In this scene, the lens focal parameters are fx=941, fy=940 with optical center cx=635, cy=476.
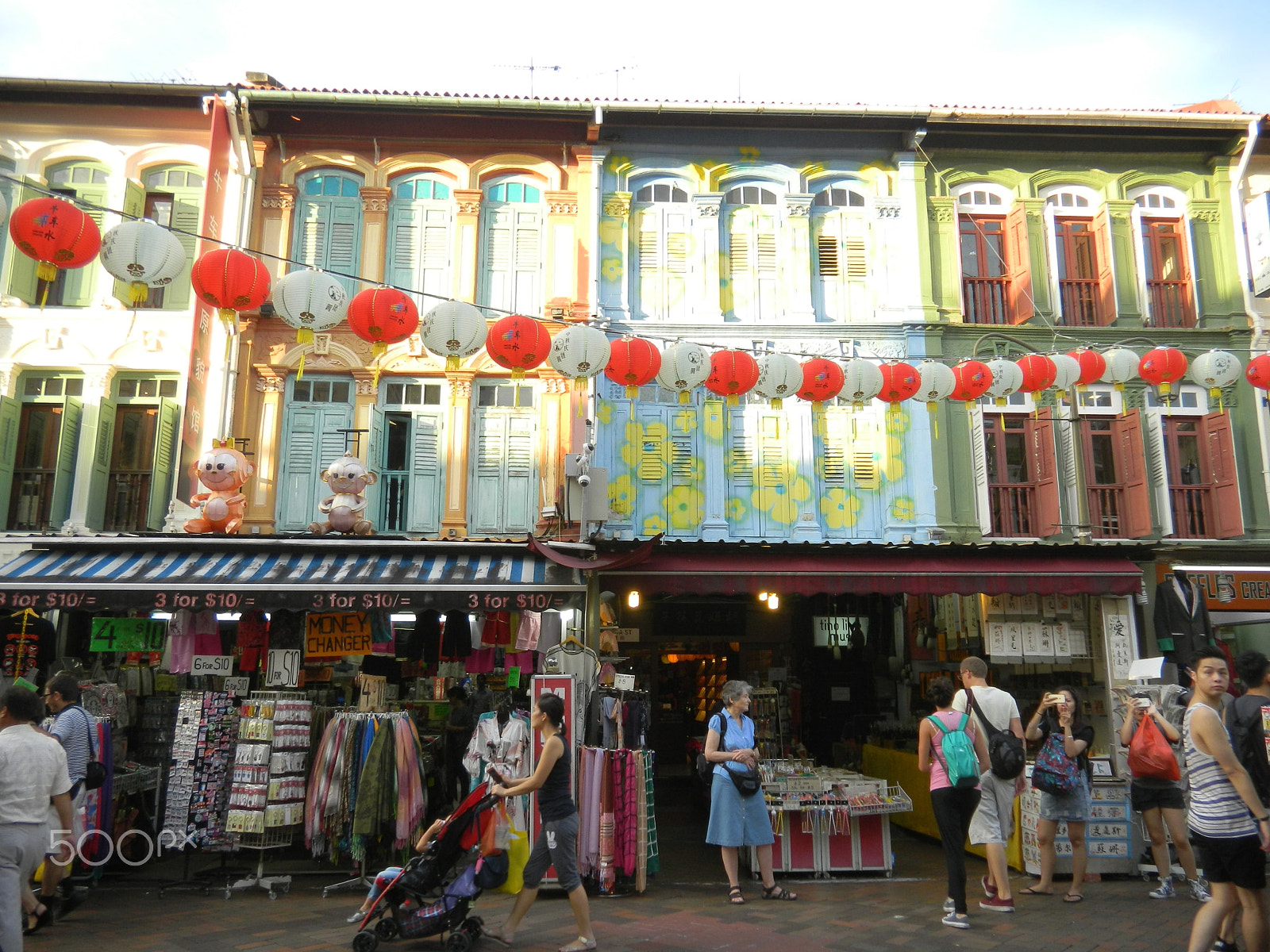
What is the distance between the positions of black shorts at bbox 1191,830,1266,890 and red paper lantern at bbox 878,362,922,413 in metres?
5.51

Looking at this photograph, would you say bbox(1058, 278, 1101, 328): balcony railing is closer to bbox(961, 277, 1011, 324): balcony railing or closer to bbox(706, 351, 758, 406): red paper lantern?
bbox(961, 277, 1011, 324): balcony railing

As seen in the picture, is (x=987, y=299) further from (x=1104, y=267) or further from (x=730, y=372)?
(x=730, y=372)

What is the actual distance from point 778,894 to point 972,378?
535cm

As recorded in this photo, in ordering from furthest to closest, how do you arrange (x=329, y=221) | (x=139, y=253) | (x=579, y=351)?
(x=329, y=221), (x=579, y=351), (x=139, y=253)

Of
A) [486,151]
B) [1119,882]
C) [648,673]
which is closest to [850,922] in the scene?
[1119,882]

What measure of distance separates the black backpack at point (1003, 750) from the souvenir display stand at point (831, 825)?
5.14 feet

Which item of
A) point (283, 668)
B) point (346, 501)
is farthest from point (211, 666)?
point (346, 501)

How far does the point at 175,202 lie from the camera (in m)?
12.2

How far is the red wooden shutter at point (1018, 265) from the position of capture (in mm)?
12602

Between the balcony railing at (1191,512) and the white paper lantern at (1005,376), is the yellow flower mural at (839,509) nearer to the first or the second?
the white paper lantern at (1005,376)

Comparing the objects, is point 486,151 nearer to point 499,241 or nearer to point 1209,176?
point 499,241

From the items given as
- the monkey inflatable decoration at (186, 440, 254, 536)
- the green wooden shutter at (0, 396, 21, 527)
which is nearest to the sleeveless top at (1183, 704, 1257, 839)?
the monkey inflatable decoration at (186, 440, 254, 536)

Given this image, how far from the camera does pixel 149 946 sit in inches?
239

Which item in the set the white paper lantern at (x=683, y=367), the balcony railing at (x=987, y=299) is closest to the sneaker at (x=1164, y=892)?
the white paper lantern at (x=683, y=367)
